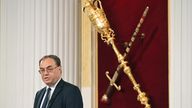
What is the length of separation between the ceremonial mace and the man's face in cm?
158

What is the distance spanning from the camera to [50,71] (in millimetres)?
3670

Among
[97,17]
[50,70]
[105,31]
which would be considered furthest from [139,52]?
[50,70]

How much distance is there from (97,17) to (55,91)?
1780mm

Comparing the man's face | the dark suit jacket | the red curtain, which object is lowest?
the dark suit jacket

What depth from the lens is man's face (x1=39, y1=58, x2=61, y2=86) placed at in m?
3.66

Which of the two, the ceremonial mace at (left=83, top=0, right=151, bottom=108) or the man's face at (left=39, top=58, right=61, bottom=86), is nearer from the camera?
the man's face at (left=39, top=58, right=61, bottom=86)

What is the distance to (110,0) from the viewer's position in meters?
5.56

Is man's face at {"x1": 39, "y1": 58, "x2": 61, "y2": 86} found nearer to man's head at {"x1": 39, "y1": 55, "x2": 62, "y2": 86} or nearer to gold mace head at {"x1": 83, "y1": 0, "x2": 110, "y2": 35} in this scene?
man's head at {"x1": 39, "y1": 55, "x2": 62, "y2": 86}

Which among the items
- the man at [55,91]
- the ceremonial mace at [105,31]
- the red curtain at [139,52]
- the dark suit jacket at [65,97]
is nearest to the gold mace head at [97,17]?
the ceremonial mace at [105,31]

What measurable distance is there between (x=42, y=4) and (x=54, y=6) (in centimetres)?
13

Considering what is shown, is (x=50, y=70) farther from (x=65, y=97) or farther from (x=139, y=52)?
(x=139, y=52)

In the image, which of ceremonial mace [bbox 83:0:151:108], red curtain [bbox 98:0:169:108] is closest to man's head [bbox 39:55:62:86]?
ceremonial mace [bbox 83:0:151:108]
